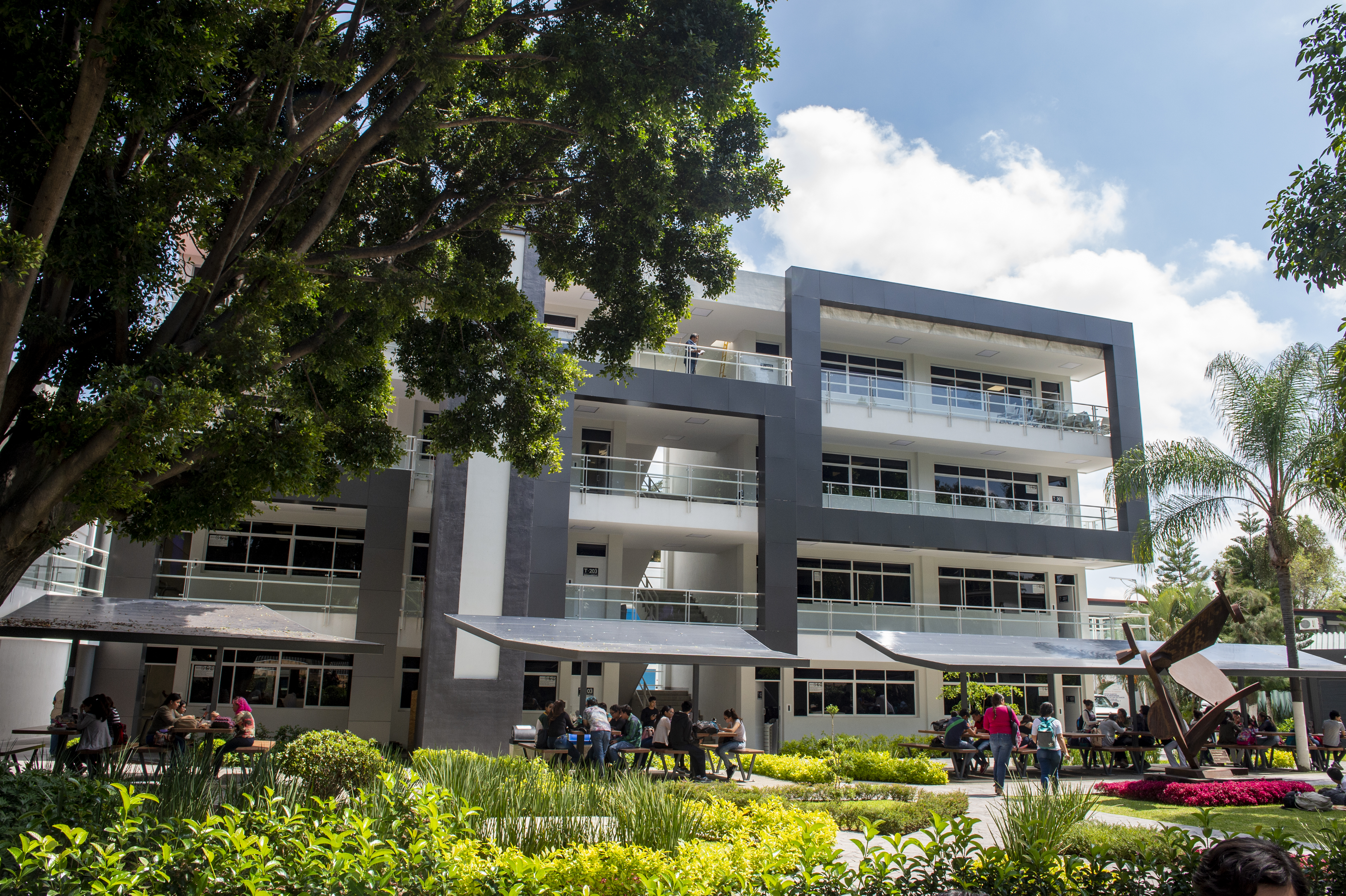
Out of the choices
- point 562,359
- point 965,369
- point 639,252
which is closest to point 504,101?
point 639,252

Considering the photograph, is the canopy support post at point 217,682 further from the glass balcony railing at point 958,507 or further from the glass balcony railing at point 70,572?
the glass balcony railing at point 958,507

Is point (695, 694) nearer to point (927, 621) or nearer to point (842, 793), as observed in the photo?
point (842, 793)

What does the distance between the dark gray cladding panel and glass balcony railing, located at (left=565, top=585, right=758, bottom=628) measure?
2.60 metres

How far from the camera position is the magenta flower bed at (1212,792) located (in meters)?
13.4

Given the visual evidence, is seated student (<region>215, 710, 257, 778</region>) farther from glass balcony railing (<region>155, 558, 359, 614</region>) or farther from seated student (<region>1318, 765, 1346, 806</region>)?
seated student (<region>1318, 765, 1346, 806</region>)

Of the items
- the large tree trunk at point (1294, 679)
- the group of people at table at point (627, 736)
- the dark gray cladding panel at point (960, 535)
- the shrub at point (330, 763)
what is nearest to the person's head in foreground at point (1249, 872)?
the shrub at point (330, 763)

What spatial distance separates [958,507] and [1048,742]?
41.5 ft

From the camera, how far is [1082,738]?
64.1ft

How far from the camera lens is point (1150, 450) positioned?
74.0 ft

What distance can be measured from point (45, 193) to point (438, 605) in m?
13.8

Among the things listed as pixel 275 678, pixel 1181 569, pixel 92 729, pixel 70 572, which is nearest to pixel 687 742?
pixel 92 729

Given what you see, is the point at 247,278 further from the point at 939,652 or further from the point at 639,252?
the point at 939,652

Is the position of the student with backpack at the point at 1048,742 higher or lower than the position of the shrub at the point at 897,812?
higher

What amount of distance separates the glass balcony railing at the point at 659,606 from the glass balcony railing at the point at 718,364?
18.1 feet
